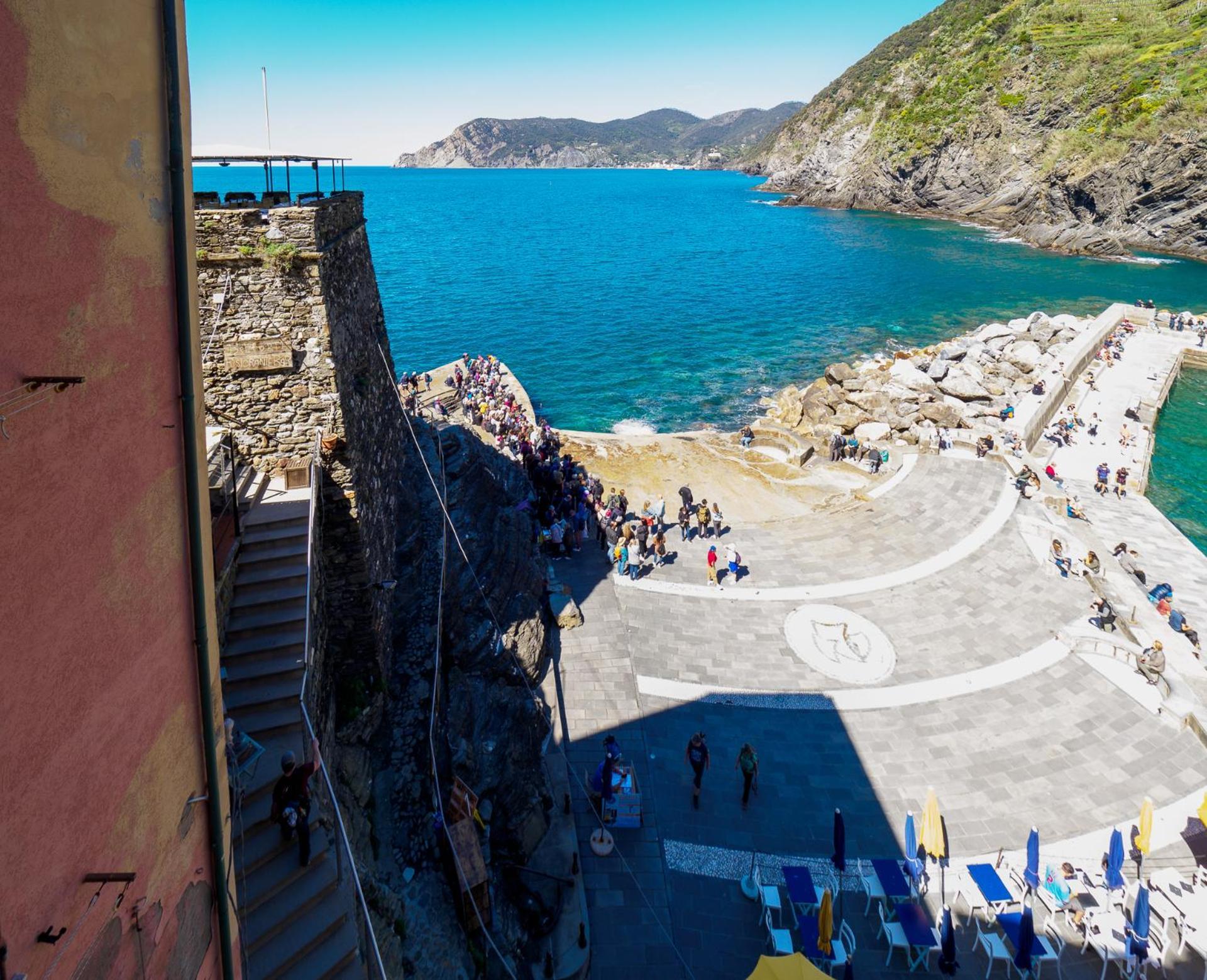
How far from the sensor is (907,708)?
547 inches

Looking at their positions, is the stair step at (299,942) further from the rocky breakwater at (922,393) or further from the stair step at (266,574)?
the rocky breakwater at (922,393)

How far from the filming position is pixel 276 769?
714 centimetres

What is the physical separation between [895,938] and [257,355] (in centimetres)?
1205

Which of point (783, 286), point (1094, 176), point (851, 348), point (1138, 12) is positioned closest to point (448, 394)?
point (851, 348)

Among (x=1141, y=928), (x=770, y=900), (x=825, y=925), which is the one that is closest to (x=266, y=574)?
(x=770, y=900)

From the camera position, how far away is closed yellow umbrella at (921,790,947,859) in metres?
10.3

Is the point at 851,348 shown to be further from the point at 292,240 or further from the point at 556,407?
the point at 292,240

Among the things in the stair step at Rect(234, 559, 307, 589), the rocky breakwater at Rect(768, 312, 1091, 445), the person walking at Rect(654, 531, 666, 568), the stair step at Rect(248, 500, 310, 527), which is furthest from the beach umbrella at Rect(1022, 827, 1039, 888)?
the rocky breakwater at Rect(768, 312, 1091, 445)

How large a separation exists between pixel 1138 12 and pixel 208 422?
134m

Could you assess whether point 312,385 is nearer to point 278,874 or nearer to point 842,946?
point 278,874

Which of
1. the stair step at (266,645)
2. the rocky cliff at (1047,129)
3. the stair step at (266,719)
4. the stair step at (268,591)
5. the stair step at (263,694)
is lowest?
Answer: the stair step at (266,719)

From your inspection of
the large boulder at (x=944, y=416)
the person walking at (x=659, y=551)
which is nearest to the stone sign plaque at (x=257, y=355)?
the person walking at (x=659, y=551)

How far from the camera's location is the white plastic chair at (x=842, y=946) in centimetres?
928

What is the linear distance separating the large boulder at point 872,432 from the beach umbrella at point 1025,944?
2061cm
